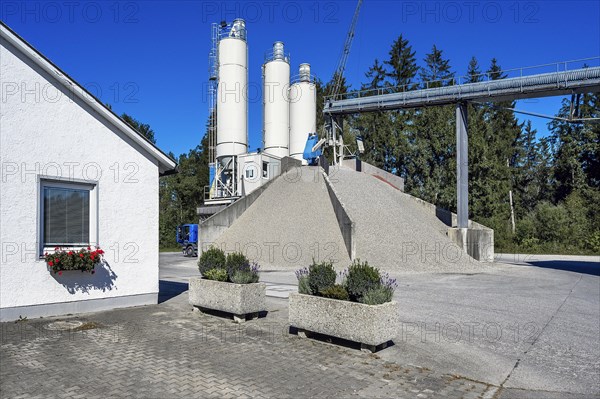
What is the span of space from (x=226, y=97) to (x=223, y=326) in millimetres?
30384

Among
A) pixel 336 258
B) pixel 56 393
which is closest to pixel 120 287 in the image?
pixel 56 393

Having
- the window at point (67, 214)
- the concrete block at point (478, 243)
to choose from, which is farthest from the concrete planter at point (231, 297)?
the concrete block at point (478, 243)

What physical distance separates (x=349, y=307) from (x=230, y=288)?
295 cm

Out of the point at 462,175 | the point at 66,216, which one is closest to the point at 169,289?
the point at 66,216

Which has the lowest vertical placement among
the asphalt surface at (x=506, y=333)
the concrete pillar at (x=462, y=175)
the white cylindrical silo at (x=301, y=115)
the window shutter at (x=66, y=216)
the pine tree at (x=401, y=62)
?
the asphalt surface at (x=506, y=333)

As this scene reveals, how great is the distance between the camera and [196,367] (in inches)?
236

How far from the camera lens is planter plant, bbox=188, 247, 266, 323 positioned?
884 centimetres

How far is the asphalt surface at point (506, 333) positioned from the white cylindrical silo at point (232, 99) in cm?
2139

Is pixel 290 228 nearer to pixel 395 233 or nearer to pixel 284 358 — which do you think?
pixel 395 233

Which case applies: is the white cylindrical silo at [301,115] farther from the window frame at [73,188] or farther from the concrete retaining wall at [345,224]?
the window frame at [73,188]

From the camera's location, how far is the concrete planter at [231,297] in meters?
8.78

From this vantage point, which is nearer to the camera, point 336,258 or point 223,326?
point 223,326

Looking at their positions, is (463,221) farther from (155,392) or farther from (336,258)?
(155,392)

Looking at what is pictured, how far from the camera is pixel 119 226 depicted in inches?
400
